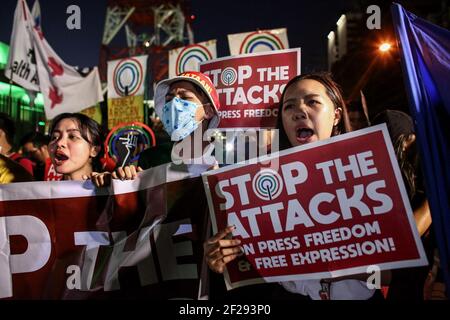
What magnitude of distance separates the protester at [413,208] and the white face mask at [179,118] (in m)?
1.35

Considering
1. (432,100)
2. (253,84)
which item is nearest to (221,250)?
(432,100)

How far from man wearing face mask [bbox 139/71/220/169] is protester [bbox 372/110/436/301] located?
129 cm

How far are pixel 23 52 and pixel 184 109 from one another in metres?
5.21

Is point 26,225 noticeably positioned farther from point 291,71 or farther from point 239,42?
point 239,42

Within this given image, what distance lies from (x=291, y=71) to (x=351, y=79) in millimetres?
51254

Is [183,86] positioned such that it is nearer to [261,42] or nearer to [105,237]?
[105,237]

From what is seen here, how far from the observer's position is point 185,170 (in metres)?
2.29

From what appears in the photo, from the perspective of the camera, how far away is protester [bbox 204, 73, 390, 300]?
1.90 m

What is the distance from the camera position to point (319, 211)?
190 centimetres

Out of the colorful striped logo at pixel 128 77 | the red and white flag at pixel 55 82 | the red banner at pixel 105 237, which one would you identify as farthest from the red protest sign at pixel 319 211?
the colorful striped logo at pixel 128 77

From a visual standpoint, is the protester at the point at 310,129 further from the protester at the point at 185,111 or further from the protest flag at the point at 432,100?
the protester at the point at 185,111

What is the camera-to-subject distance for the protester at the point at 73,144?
2717 mm

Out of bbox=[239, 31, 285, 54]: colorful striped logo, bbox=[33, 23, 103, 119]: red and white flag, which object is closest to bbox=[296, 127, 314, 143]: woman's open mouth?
bbox=[239, 31, 285, 54]: colorful striped logo

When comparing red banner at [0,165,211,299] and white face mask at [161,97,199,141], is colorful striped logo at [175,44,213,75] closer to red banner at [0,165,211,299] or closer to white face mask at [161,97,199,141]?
white face mask at [161,97,199,141]
